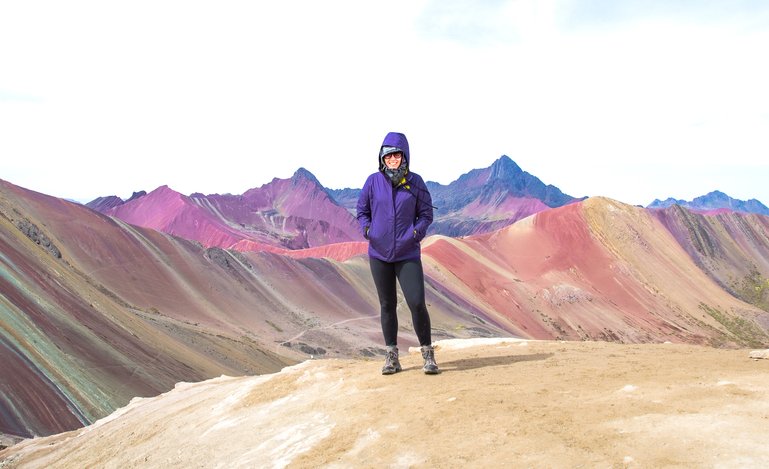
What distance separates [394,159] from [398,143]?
0.56ft

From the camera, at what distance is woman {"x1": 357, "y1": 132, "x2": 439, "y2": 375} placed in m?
6.05

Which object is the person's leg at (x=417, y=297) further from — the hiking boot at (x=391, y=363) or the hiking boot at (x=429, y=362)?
the hiking boot at (x=391, y=363)

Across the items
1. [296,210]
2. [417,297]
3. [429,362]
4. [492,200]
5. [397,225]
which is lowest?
[429,362]

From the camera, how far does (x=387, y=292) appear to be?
20.5ft

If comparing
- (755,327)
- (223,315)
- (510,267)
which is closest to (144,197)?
(510,267)

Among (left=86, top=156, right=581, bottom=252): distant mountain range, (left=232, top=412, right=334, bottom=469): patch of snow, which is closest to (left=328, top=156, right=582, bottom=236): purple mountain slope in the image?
(left=86, top=156, right=581, bottom=252): distant mountain range

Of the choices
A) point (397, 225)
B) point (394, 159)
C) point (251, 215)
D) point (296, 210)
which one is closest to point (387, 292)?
point (397, 225)

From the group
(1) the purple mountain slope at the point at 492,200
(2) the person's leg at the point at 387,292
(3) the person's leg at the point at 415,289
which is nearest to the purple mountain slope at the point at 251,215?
(1) the purple mountain slope at the point at 492,200

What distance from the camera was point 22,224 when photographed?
1054 inches

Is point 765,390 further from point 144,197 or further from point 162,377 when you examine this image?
point 144,197

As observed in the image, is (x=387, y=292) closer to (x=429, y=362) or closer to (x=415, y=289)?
(x=415, y=289)

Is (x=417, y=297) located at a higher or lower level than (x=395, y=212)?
lower

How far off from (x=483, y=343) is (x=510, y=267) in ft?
174

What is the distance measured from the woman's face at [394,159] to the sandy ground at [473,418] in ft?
7.26
